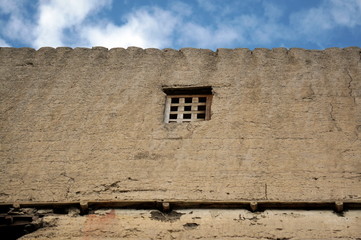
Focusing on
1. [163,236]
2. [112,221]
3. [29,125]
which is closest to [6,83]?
[29,125]

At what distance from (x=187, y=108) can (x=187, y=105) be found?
0.14ft

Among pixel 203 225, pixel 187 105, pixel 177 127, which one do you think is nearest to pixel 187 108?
pixel 187 105

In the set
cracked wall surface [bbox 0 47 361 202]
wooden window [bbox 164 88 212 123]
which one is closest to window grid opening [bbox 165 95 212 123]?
wooden window [bbox 164 88 212 123]

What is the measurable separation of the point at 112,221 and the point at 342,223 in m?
2.39

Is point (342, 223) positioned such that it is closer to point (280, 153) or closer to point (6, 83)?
point (280, 153)

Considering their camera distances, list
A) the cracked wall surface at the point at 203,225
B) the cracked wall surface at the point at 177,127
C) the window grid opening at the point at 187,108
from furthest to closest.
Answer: the window grid opening at the point at 187,108, the cracked wall surface at the point at 177,127, the cracked wall surface at the point at 203,225

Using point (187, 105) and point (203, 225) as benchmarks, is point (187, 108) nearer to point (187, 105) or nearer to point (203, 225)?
point (187, 105)

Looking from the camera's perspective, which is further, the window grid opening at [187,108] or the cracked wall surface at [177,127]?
the window grid opening at [187,108]

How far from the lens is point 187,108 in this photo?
20.9ft

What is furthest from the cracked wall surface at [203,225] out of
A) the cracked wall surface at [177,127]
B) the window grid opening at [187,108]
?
the window grid opening at [187,108]

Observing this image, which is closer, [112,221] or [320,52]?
[112,221]

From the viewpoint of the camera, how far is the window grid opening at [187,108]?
6199mm

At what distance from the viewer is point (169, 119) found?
617 cm

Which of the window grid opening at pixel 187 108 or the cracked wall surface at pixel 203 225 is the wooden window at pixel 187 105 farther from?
the cracked wall surface at pixel 203 225
